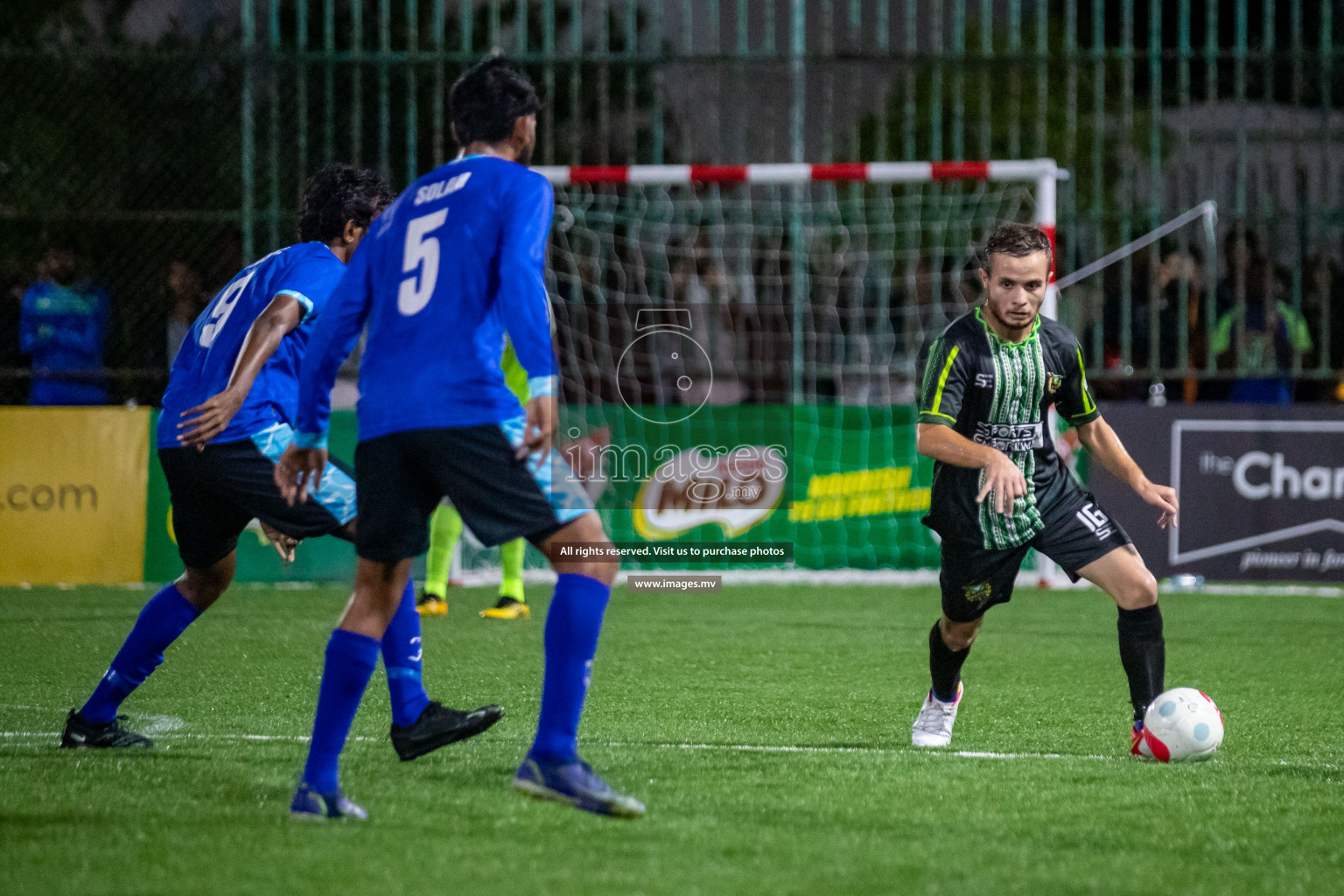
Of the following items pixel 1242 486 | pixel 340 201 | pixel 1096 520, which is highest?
pixel 340 201

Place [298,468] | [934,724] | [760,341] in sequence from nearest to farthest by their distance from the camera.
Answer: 1. [298,468]
2. [934,724]
3. [760,341]

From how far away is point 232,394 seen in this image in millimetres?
4465

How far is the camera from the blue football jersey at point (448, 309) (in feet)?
11.6

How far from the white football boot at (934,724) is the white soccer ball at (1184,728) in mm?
667

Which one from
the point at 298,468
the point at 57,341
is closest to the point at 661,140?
the point at 57,341

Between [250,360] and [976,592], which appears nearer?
[250,360]

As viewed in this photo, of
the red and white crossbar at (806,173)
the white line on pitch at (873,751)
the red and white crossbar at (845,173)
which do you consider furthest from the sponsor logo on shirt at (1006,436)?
the red and white crossbar at (806,173)

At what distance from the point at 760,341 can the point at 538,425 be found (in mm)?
8156

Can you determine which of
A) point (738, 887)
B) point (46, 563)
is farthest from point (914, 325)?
point (738, 887)

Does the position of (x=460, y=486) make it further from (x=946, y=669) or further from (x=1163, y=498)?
(x=1163, y=498)

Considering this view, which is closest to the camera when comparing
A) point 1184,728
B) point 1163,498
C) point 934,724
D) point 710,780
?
point 710,780

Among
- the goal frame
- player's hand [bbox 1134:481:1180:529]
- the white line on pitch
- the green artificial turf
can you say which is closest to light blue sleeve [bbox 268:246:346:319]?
the green artificial turf

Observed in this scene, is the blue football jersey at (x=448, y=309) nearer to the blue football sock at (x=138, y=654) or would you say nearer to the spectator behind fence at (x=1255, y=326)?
the blue football sock at (x=138, y=654)

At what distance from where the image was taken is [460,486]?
3584 millimetres
